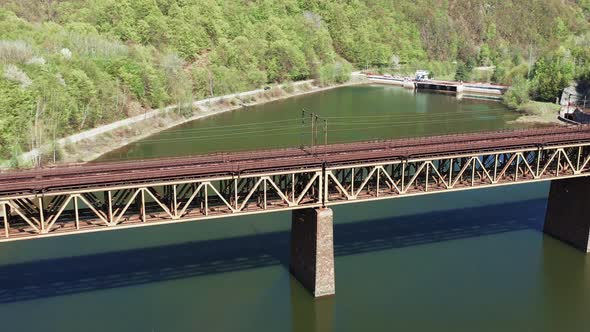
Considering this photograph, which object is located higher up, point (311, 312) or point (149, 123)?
point (149, 123)

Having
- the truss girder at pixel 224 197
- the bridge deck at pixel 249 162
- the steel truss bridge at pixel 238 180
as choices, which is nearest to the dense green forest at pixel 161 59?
the bridge deck at pixel 249 162

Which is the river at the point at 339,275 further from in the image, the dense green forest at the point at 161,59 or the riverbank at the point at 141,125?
the dense green forest at the point at 161,59

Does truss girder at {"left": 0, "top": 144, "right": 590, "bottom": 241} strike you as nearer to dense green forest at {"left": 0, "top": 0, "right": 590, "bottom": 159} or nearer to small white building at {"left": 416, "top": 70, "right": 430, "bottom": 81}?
dense green forest at {"left": 0, "top": 0, "right": 590, "bottom": 159}

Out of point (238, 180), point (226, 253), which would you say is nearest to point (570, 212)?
point (238, 180)

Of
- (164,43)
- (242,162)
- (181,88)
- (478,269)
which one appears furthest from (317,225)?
(164,43)

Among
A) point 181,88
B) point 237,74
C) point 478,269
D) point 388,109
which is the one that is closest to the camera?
point 478,269

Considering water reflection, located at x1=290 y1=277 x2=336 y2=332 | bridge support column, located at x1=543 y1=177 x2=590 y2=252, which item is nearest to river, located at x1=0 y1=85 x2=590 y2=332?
water reflection, located at x1=290 y1=277 x2=336 y2=332

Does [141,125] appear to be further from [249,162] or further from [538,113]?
[538,113]

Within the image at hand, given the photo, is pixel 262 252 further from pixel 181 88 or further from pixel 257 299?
pixel 181 88
